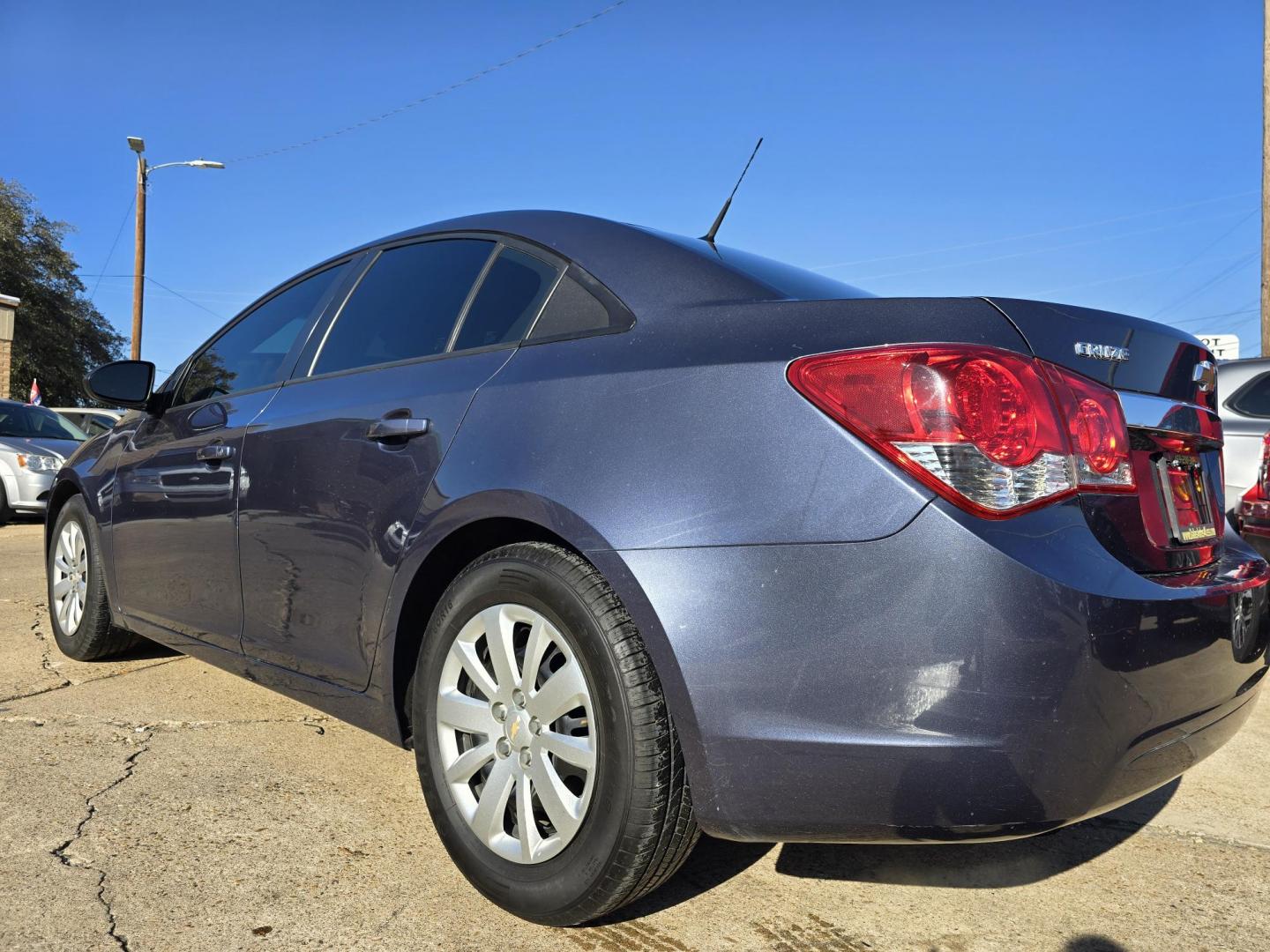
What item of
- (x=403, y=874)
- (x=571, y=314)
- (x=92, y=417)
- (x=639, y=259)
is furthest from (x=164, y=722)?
(x=92, y=417)

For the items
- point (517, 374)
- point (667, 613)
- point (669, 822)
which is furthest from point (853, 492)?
point (517, 374)

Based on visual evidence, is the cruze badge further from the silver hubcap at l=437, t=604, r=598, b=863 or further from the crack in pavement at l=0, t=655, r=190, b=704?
the crack in pavement at l=0, t=655, r=190, b=704

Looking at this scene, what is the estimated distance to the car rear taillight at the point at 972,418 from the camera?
167cm

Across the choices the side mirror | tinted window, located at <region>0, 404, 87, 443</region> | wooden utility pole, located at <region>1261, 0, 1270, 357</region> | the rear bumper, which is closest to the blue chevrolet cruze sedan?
the rear bumper

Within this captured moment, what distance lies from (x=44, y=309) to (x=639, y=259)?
4158 centimetres

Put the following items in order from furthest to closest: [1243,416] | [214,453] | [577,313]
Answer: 1. [1243,416]
2. [214,453]
3. [577,313]

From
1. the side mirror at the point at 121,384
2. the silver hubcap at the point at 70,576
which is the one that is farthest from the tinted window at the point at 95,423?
the side mirror at the point at 121,384

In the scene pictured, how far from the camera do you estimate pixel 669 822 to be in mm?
1858

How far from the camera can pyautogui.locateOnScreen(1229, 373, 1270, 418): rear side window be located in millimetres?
6312

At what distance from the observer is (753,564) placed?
1741mm

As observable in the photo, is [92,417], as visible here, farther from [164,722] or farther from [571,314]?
[571,314]

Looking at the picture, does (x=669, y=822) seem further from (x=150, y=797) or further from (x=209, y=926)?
(x=150, y=797)

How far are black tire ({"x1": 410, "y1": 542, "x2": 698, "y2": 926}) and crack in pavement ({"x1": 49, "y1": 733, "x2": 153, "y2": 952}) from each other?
0.69 m

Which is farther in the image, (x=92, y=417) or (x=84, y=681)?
(x=92, y=417)
